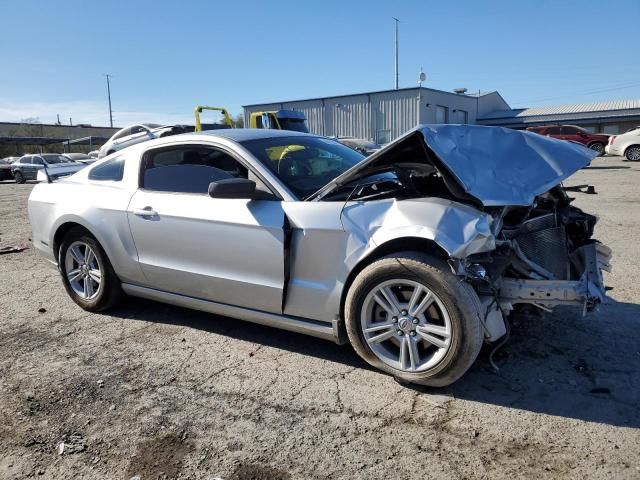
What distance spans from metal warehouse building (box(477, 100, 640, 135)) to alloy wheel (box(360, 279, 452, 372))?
39817 millimetres

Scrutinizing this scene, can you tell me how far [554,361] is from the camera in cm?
327

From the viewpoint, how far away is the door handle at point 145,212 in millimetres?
3924

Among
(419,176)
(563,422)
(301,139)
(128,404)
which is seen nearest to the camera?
(563,422)

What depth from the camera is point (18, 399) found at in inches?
124

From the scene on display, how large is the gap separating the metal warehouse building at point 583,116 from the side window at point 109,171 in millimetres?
39268

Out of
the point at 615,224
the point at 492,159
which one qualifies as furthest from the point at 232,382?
the point at 615,224

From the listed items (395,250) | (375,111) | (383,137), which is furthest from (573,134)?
(395,250)

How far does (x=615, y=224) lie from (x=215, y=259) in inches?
263

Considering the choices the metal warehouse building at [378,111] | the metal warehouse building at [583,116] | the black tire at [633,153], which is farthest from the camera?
the metal warehouse building at [583,116]

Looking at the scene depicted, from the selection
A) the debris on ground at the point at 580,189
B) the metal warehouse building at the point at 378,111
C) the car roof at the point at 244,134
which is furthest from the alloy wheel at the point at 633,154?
the car roof at the point at 244,134

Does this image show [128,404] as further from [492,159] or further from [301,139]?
[492,159]

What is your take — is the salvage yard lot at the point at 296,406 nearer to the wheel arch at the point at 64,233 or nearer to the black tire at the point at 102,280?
the black tire at the point at 102,280

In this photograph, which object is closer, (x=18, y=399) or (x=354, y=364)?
(x=18, y=399)

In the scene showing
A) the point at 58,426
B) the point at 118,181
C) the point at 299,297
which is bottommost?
the point at 58,426
